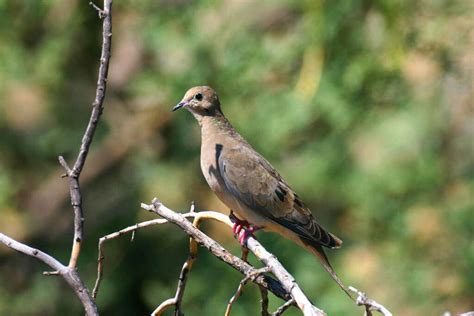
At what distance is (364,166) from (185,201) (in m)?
1.49

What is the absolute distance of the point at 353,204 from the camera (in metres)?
6.92

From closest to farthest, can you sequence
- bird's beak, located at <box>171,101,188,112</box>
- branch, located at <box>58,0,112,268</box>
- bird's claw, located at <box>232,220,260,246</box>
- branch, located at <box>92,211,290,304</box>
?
branch, located at <box>58,0,112,268</box> → branch, located at <box>92,211,290,304</box> → bird's claw, located at <box>232,220,260,246</box> → bird's beak, located at <box>171,101,188,112</box>

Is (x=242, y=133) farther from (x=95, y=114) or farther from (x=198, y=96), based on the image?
(x=95, y=114)

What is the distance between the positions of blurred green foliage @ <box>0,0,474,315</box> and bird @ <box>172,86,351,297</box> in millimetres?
1629

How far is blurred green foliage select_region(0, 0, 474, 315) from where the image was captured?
6285 mm

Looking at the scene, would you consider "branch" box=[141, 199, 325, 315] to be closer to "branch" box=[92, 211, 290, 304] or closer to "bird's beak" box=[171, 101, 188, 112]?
"branch" box=[92, 211, 290, 304]

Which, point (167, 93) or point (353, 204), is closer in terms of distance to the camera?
point (167, 93)

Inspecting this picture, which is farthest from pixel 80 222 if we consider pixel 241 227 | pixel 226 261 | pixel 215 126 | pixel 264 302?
pixel 215 126

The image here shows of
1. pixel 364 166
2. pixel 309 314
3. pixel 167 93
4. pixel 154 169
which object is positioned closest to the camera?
pixel 309 314

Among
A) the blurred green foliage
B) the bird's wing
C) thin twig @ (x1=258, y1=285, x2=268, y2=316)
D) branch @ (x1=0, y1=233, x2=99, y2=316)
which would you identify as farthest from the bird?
branch @ (x1=0, y1=233, x2=99, y2=316)

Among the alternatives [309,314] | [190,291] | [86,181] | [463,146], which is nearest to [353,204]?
[463,146]

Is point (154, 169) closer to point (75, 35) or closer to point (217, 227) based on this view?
point (217, 227)

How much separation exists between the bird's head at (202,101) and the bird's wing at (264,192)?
24 centimetres

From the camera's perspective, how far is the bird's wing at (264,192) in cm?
417
